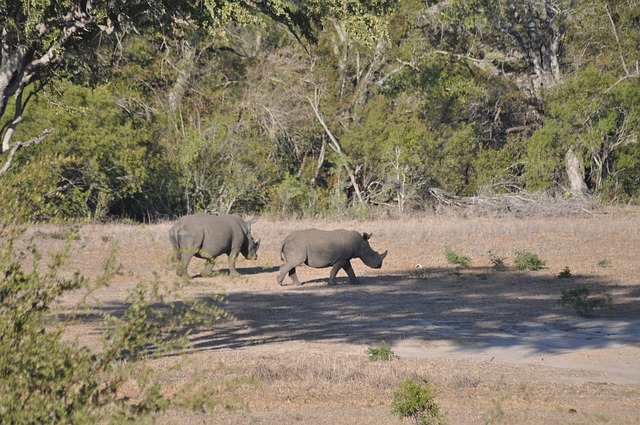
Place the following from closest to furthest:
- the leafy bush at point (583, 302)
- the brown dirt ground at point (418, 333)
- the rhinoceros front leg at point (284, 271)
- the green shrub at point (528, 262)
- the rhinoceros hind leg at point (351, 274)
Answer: the brown dirt ground at point (418, 333) → the leafy bush at point (583, 302) → the rhinoceros front leg at point (284, 271) → the rhinoceros hind leg at point (351, 274) → the green shrub at point (528, 262)

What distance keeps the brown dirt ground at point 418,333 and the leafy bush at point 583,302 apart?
215 millimetres

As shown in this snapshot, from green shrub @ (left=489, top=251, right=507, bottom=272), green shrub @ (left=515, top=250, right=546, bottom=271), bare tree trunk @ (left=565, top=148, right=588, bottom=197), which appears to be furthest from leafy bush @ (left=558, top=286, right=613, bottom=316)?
bare tree trunk @ (left=565, top=148, right=588, bottom=197)

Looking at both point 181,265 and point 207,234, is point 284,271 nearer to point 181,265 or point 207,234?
point 207,234

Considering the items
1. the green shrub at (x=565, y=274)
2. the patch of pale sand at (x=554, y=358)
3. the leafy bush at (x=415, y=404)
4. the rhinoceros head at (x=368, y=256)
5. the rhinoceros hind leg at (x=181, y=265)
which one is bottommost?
the patch of pale sand at (x=554, y=358)

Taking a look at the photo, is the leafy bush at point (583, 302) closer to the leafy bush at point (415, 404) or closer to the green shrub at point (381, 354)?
the green shrub at point (381, 354)

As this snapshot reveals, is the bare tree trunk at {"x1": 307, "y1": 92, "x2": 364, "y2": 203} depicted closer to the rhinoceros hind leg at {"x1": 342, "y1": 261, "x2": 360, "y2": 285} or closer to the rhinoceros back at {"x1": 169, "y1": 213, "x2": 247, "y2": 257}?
the rhinoceros back at {"x1": 169, "y1": 213, "x2": 247, "y2": 257}

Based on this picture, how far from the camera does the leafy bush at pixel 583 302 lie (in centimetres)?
1712

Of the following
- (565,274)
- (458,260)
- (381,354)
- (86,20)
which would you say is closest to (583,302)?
(565,274)

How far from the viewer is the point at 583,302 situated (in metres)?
17.4

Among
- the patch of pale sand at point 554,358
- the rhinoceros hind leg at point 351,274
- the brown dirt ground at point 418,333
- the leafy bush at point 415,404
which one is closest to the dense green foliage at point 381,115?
the brown dirt ground at point 418,333

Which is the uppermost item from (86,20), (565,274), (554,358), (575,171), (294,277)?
(86,20)

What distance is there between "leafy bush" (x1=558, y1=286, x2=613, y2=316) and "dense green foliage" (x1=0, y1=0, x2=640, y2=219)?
18.4 m

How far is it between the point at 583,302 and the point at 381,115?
78.3ft

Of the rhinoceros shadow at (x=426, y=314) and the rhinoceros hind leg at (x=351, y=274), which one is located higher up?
the rhinoceros hind leg at (x=351, y=274)
